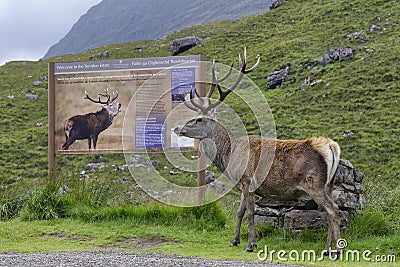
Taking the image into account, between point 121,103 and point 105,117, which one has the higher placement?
point 121,103

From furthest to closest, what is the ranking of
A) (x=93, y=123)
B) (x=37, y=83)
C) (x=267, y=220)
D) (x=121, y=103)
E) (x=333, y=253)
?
(x=37, y=83), (x=93, y=123), (x=121, y=103), (x=267, y=220), (x=333, y=253)

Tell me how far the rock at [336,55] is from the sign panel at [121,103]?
120ft

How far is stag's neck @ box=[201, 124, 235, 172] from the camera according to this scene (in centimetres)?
1116

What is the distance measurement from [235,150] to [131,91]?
391 centimetres

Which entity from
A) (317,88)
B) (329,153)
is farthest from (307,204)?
(317,88)

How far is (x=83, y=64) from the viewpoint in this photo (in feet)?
47.4

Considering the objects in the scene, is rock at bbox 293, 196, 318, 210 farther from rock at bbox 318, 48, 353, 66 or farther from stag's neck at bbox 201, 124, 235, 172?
rock at bbox 318, 48, 353, 66

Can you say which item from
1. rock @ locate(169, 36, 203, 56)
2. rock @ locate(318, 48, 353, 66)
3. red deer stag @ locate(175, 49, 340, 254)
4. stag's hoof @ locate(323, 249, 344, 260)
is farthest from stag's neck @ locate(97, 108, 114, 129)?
rock @ locate(169, 36, 203, 56)

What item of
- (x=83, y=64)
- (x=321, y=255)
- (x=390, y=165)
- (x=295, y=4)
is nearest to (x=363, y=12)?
(x=295, y=4)

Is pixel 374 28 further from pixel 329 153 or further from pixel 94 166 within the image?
pixel 329 153

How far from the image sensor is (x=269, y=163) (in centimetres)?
1044

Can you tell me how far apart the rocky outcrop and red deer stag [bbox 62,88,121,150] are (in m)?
4.46

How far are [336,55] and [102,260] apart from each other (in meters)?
43.1

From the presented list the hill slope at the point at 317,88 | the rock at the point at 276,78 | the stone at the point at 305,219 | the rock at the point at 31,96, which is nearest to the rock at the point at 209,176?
the hill slope at the point at 317,88
